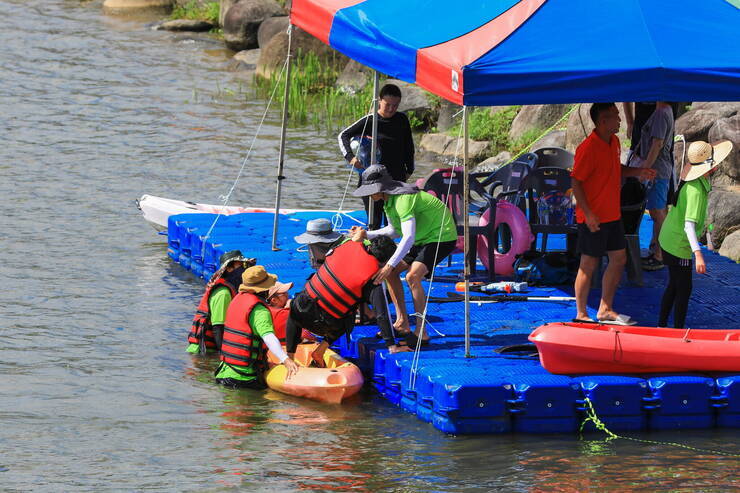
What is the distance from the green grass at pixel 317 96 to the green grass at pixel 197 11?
6.31 metres

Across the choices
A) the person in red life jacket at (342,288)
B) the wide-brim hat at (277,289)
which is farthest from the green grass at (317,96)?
the person in red life jacket at (342,288)

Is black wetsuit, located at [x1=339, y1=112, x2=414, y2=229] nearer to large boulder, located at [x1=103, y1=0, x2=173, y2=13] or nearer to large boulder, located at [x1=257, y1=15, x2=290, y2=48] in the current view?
large boulder, located at [x1=257, y1=15, x2=290, y2=48]

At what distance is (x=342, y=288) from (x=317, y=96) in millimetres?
17543

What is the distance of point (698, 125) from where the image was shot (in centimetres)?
1767

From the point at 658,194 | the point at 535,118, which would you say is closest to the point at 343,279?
the point at 658,194

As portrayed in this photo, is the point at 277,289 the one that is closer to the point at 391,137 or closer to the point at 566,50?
the point at 391,137

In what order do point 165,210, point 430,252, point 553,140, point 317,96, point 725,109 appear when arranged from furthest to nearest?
point 317,96 < point 553,140 < point 725,109 < point 165,210 < point 430,252

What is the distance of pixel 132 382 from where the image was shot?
436 inches

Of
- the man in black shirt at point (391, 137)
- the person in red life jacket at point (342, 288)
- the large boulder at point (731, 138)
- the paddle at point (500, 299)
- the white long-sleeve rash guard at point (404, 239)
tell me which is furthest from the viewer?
the large boulder at point (731, 138)

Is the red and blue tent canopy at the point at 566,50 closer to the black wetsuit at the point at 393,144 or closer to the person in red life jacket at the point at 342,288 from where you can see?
the person in red life jacket at the point at 342,288

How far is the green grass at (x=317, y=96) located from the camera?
25250 mm

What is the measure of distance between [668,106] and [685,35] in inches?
99.4

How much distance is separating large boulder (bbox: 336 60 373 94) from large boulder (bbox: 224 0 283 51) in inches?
181

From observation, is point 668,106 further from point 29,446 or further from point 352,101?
point 352,101
